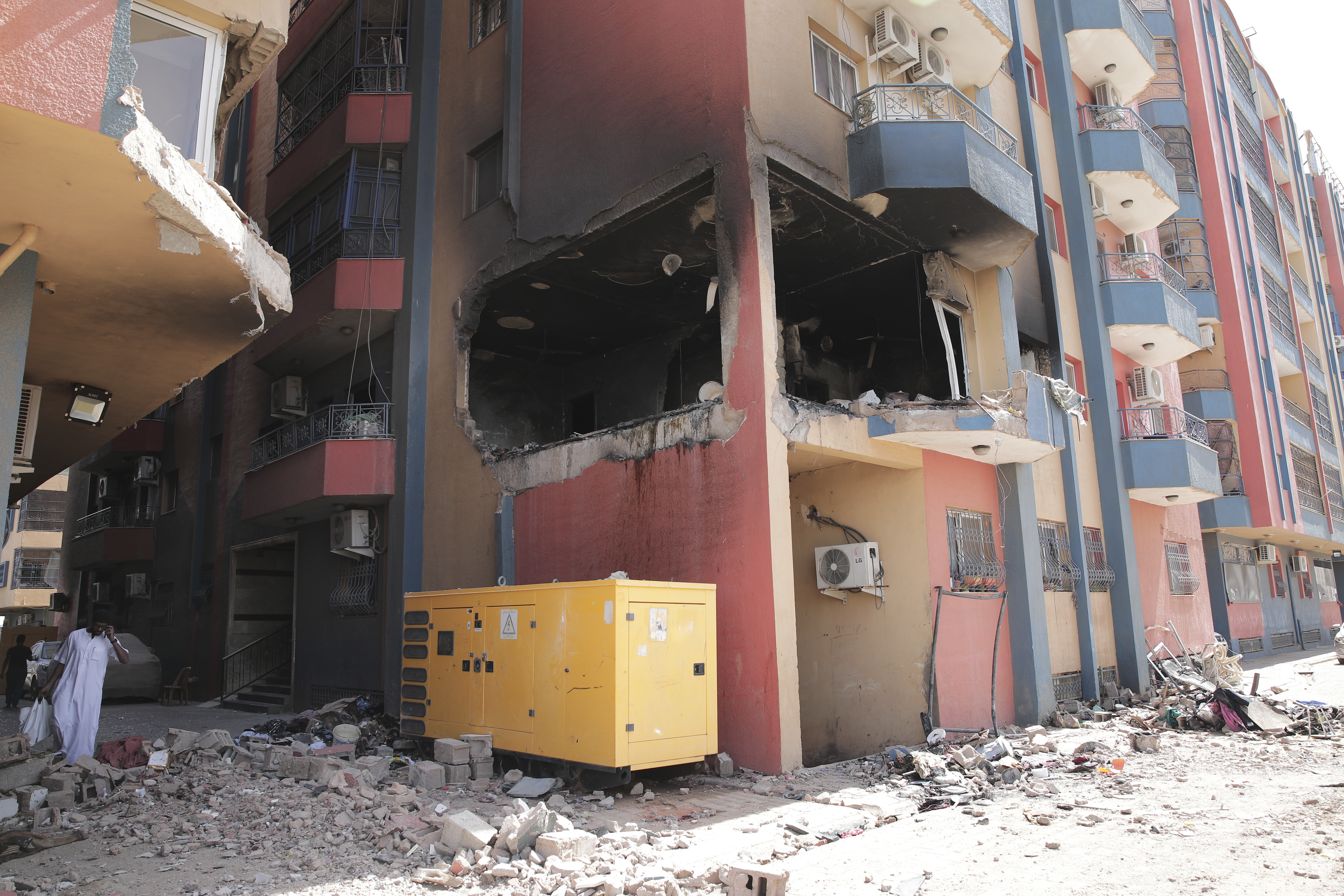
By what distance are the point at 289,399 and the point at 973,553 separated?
497 inches

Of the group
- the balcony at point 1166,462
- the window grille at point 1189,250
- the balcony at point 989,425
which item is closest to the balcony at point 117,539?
the balcony at point 989,425

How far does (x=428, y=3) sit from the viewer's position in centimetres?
1537

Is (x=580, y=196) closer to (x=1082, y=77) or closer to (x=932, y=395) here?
(x=932, y=395)

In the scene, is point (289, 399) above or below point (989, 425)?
above

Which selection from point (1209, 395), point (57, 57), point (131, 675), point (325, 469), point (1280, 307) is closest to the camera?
point (57, 57)

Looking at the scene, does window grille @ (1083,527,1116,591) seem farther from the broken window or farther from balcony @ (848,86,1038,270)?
the broken window

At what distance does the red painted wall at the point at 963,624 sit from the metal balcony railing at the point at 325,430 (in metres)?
8.45

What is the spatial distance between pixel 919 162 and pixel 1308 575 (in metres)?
25.4

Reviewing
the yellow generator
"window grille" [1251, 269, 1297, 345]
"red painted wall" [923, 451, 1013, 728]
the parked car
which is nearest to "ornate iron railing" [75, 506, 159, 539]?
the parked car

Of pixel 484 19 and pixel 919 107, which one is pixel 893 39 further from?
pixel 484 19

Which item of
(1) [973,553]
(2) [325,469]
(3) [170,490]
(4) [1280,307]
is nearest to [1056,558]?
(1) [973,553]

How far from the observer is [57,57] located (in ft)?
14.7

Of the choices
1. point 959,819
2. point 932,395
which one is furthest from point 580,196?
point 959,819

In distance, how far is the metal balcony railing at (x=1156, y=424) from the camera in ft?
53.7
